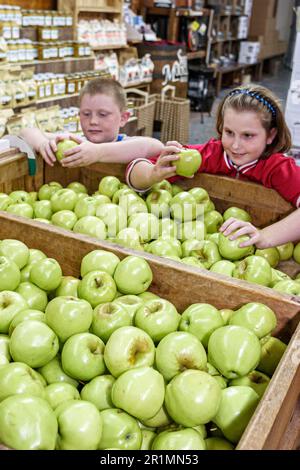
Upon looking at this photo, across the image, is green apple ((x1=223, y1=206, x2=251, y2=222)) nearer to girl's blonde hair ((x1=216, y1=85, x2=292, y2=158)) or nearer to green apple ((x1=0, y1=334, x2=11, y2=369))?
girl's blonde hair ((x1=216, y1=85, x2=292, y2=158))

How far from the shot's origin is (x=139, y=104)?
614 centimetres

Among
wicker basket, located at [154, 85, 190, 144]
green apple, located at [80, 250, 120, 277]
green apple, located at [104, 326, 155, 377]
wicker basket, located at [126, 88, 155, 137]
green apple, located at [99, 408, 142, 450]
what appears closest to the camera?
green apple, located at [99, 408, 142, 450]

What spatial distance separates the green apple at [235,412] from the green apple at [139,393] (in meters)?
0.14

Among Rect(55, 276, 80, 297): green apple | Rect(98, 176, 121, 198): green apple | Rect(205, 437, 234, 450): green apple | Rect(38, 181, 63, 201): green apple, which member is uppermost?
Rect(98, 176, 121, 198): green apple

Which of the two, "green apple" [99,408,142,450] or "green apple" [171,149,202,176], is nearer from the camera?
"green apple" [99,408,142,450]

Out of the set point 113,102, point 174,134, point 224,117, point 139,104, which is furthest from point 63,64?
point 224,117

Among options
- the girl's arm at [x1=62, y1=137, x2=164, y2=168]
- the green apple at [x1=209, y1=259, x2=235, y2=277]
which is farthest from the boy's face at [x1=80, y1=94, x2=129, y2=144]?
the green apple at [x1=209, y1=259, x2=235, y2=277]

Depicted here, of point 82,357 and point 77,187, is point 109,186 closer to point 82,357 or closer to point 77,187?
point 77,187

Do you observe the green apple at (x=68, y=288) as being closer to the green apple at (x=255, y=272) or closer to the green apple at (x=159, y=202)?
the green apple at (x=255, y=272)

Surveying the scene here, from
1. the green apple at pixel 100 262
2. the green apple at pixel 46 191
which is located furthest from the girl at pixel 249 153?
the green apple at pixel 100 262

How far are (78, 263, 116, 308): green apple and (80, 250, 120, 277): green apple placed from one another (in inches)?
2.2

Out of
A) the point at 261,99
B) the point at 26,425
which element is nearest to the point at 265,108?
the point at 261,99

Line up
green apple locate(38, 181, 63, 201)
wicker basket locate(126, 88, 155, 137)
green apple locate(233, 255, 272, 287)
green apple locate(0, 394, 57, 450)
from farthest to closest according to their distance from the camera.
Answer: wicker basket locate(126, 88, 155, 137)
green apple locate(38, 181, 63, 201)
green apple locate(233, 255, 272, 287)
green apple locate(0, 394, 57, 450)

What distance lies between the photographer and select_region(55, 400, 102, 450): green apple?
3.01 feet
